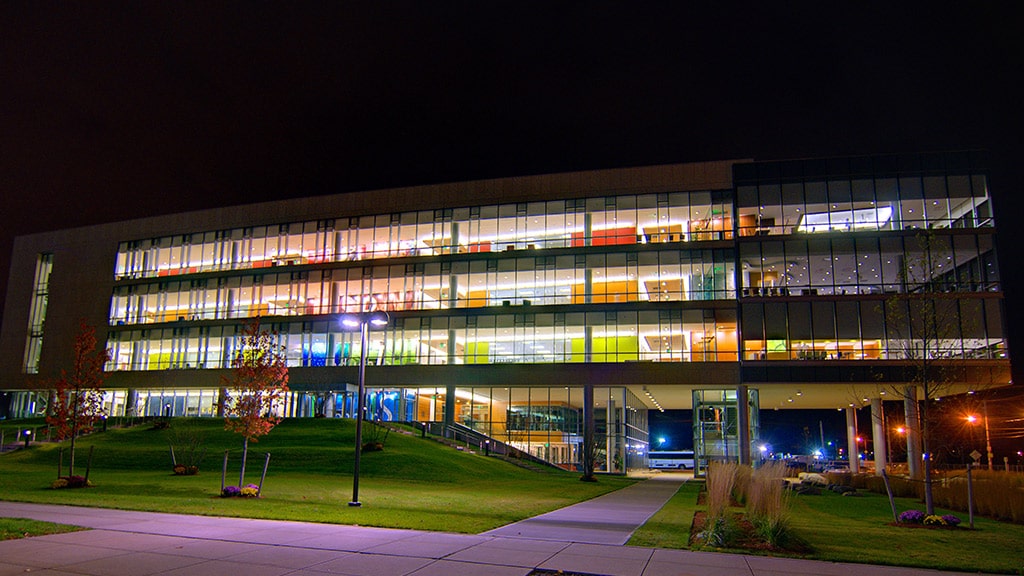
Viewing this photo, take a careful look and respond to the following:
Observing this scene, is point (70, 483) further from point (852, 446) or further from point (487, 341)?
point (852, 446)

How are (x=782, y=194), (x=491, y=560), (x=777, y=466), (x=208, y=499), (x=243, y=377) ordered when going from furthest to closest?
(x=782, y=194)
(x=243, y=377)
(x=208, y=499)
(x=777, y=466)
(x=491, y=560)

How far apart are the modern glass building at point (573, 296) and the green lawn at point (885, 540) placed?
2486 centimetres

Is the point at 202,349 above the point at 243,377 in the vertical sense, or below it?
above

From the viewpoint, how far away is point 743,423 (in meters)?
45.8

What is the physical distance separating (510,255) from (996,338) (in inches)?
1192

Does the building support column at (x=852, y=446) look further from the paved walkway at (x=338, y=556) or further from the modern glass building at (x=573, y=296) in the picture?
the paved walkway at (x=338, y=556)

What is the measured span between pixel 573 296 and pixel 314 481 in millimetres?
27679

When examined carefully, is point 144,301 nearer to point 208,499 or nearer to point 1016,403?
point 208,499

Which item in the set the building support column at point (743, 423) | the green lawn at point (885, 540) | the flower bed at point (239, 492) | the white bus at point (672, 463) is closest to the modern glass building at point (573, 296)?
the building support column at point (743, 423)

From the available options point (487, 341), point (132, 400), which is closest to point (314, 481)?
point (487, 341)

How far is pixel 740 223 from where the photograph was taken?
47.7m

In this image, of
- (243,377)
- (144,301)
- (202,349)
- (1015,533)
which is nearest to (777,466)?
(1015,533)

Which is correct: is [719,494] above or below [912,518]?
above

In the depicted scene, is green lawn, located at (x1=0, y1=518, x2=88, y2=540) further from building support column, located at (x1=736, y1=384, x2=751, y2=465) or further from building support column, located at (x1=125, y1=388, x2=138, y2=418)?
building support column, located at (x1=125, y1=388, x2=138, y2=418)
